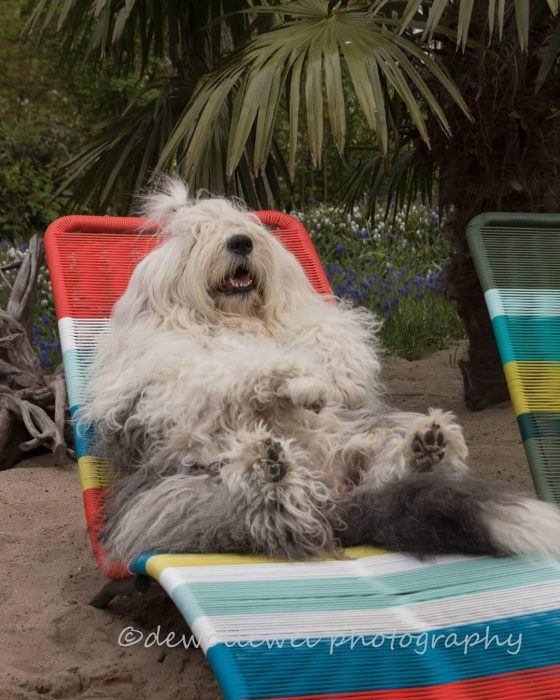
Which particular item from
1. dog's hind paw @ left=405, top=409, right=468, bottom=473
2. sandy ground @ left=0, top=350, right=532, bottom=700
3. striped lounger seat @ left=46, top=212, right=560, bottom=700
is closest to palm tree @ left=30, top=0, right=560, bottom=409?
sandy ground @ left=0, top=350, right=532, bottom=700

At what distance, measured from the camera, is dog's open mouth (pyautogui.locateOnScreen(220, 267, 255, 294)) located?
392cm

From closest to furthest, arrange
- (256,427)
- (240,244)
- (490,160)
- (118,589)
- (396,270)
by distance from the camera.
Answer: (256,427) → (118,589) → (240,244) → (490,160) → (396,270)

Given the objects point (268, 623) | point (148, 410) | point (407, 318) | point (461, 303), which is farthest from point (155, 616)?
point (407, 318)

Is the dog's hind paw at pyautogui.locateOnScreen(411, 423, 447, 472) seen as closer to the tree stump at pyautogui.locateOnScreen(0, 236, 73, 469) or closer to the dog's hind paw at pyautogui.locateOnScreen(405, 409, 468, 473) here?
the dog's hind paw at pyautogui.locateOnScreen(405, 409, 468, 473)

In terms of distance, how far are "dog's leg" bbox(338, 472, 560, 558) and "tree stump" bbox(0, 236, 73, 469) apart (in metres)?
2.80

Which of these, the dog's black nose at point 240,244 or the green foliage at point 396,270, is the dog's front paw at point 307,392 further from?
the green foliage at point 396,270

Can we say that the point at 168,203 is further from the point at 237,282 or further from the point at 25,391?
the point at 25,391

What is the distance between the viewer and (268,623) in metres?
2.61

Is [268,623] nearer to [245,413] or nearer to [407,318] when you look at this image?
[245,413]

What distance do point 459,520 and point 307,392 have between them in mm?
630

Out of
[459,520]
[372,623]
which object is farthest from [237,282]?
[372,623]

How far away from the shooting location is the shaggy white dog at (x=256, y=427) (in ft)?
10.3

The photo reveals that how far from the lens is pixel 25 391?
5820 mm

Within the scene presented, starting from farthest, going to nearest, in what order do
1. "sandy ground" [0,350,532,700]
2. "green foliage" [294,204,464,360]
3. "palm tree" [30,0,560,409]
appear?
"green foliage" [294,204,464,360] < "palm tree" [30,0,560,409] < "sandy ground" [0,350,532,700]
